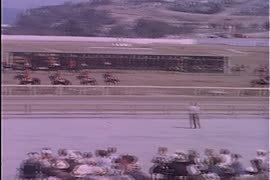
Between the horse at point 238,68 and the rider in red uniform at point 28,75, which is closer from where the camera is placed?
the rider in red uniform at point 28,75

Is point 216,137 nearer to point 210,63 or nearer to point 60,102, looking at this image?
point 210,63

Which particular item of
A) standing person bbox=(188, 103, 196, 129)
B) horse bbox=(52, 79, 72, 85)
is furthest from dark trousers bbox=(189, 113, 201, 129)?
horse bbox=(52, 79, 72, 85)

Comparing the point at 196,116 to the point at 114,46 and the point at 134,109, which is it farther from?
the point at 114,46

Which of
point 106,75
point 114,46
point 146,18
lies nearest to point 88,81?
point 106,75

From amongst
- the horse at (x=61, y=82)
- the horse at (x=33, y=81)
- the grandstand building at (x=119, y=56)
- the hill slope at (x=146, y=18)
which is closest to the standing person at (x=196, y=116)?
the grandstand building at (x=119, y=56)

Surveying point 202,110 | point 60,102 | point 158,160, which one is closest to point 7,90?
point 60,102

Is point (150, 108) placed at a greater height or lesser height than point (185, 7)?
lesser

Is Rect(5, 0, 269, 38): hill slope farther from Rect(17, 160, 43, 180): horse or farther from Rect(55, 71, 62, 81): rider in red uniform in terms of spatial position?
Rect(17, 160, 43, 180): horse

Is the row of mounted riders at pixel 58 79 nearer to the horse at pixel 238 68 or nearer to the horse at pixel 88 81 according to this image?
the horse at pixel 88 81
